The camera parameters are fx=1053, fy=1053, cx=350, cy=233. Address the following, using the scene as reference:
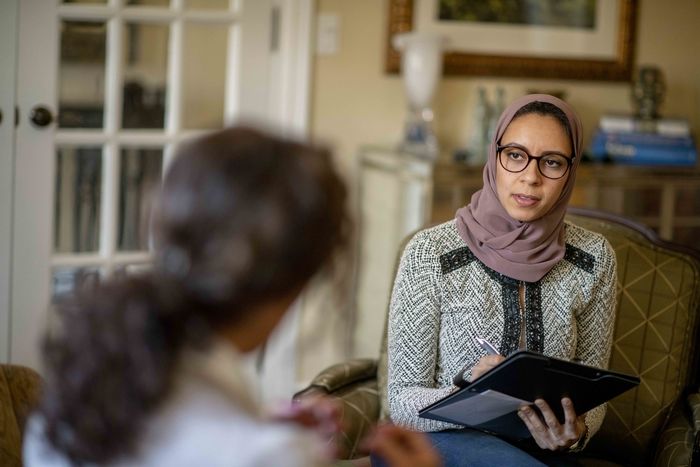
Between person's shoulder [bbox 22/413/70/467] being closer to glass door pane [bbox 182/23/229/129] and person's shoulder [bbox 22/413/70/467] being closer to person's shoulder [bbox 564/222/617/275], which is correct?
person's shoulder [bbox 564/222/617/275]

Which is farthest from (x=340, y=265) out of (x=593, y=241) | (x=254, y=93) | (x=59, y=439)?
(x=254, y=93)

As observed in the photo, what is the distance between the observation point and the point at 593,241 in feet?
7.14

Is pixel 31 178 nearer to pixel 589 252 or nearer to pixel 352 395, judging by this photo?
pixel 352 395

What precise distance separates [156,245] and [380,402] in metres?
1.31

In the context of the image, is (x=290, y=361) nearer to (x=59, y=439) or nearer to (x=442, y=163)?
(x=442, y=163)

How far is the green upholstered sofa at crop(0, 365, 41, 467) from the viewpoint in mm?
1730

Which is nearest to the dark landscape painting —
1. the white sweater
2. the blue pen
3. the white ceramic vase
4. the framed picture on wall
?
the framed picture on wall

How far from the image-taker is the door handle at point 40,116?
10.3 feet

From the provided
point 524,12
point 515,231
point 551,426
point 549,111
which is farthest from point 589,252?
point 524,12

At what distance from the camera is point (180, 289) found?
1.02m

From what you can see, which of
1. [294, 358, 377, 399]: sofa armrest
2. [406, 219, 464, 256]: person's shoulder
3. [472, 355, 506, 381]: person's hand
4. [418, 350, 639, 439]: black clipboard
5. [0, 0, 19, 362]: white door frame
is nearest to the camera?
[418, 350, 639, 439]: black clipboard

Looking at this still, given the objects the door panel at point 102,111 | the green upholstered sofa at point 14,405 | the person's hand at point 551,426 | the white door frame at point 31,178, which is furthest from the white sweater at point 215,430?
the white door frame at point 31,178

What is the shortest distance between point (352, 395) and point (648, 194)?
1.71 m

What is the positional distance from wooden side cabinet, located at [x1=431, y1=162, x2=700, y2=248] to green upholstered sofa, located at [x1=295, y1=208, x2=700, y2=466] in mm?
933
